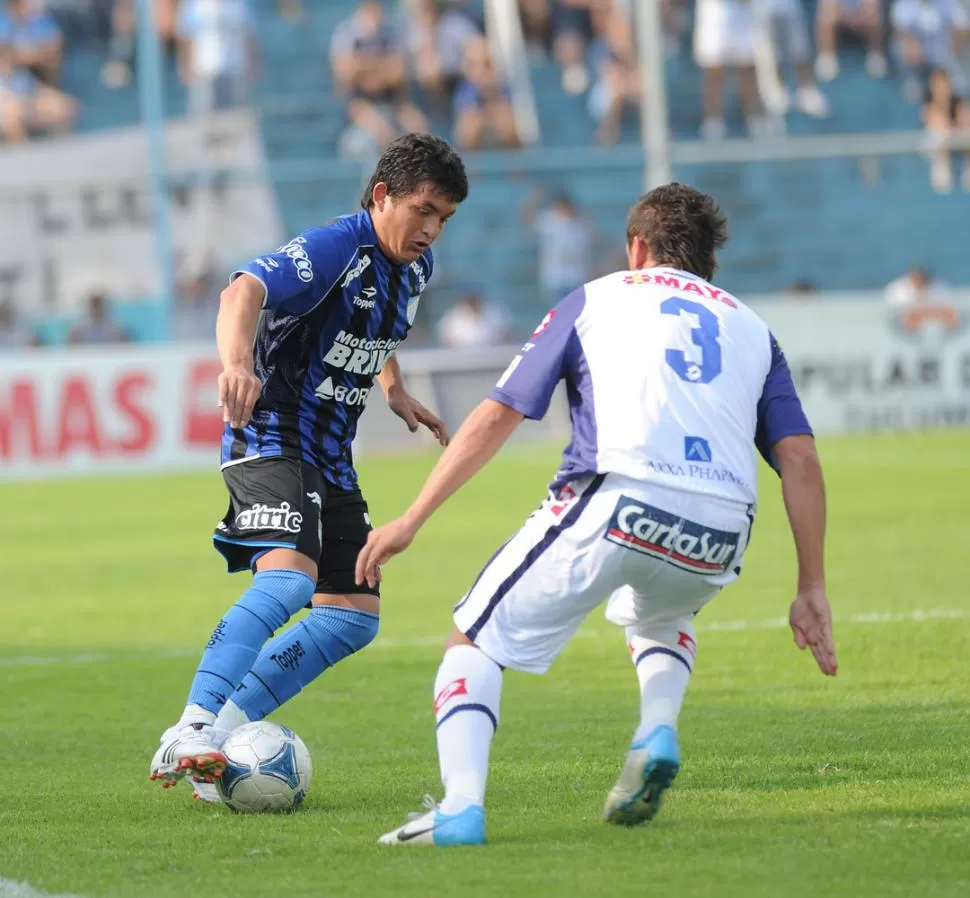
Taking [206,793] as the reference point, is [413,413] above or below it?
above

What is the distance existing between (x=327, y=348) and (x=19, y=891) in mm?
2217

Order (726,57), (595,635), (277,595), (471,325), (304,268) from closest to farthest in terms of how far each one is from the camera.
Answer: (277,595) < (304,268) < (595,635) < (471,325) < (726,57)

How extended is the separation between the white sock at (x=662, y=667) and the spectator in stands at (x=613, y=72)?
2136 cm

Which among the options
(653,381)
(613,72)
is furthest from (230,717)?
(613,72)

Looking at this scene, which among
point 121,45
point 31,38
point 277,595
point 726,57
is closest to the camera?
point 277,595

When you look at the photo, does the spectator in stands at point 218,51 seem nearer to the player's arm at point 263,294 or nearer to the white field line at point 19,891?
the player's arm at point 263,294

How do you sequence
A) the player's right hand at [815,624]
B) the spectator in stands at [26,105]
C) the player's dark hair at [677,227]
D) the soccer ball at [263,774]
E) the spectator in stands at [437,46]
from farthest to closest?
the spectator in stands at [437,46]
the spectator in stands at [26,105]
the soccer ball at [263,774]
the player's dark hair at [677,227]
the player's right hand at [815,624]

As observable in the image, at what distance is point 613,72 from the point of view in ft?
85.3

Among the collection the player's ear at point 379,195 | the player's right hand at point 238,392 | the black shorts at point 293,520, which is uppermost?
the player's ear at point 379,195

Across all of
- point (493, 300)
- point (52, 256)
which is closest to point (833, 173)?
point (493, 300)

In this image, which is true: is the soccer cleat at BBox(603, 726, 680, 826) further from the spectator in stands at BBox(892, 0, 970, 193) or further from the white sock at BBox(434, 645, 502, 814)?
the spectator in stands at BBox(892, 0, 970, 193)

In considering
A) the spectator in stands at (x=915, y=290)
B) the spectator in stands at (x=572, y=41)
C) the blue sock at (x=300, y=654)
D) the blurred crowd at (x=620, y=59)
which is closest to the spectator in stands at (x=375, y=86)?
the blurred crowd at (x=620, y=59)

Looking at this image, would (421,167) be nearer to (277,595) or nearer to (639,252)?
(639,252)

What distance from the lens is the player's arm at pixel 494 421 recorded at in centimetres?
473
